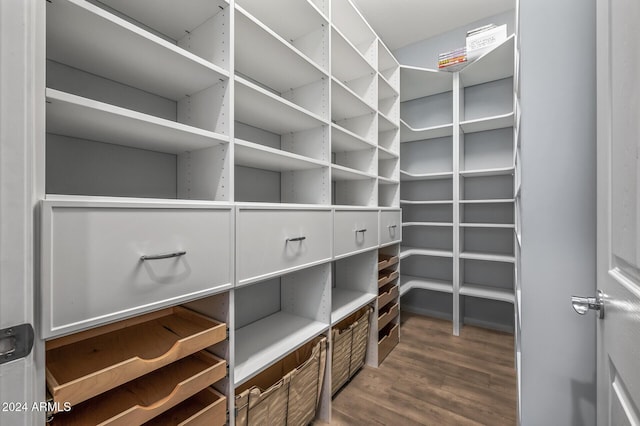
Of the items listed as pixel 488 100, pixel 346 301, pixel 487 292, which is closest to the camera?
pixel 346 301

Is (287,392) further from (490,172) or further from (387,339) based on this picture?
(490,172)

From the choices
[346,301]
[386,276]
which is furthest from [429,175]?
[346,301]

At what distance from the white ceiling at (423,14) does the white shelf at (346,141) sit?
139 cm

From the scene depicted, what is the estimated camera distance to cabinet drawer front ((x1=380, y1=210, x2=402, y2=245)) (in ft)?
7.09

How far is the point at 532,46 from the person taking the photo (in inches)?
37.9

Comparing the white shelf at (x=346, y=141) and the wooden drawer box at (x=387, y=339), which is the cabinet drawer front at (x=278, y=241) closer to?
the white shelf at (x=346, y=141)

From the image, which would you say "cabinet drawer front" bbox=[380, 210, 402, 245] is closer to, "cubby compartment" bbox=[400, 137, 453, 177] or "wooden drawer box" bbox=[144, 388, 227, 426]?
"cubby compartment" bbox=[400, 137, 453, 177]

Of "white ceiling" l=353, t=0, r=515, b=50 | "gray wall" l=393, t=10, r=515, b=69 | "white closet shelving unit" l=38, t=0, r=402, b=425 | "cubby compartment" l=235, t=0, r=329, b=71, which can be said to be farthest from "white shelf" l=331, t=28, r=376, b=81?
"gray wall" l=393, t=10, r=515, b=69

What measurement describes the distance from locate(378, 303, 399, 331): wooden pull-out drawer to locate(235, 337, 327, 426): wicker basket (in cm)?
80

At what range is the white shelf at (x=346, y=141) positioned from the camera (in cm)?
170

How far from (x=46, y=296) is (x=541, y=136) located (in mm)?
1501

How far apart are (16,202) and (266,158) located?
36.5 inches

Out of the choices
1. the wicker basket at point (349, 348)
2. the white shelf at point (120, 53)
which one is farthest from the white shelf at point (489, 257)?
the white shelf at point (120, 53)

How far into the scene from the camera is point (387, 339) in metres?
2.27
